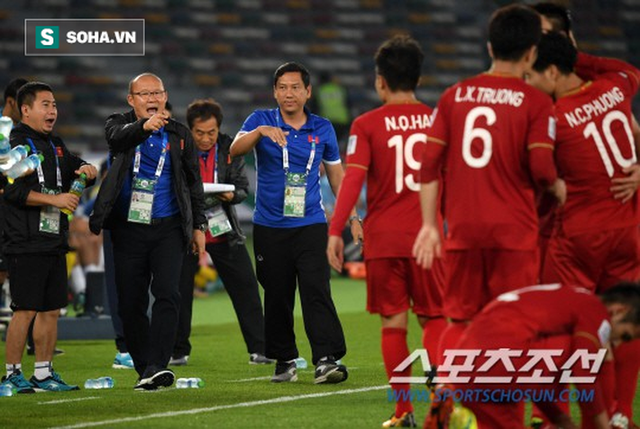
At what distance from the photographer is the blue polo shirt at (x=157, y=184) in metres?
8.27

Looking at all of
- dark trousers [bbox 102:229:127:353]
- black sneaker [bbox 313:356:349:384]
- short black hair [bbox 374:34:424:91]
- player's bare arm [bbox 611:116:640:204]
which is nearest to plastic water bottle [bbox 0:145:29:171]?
short black hair [bbox 374:34:424:91]

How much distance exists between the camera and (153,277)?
827 centimetres

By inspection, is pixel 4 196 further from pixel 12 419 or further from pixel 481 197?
pixel 481 197

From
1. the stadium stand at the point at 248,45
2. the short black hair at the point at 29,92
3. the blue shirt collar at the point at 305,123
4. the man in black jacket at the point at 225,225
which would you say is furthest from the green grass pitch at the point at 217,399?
the stadium stand at the point at 248,45

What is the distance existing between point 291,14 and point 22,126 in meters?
19.8

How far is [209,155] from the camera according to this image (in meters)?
10.5

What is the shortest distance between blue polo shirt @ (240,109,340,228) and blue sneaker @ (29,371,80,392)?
5.18ft

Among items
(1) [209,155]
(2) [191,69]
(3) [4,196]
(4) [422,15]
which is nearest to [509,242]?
(3) [4,196]

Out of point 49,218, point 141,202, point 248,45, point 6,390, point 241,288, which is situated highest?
point 248,45

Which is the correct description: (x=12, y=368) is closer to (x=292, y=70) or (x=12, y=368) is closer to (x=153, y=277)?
(x=153, y=277)

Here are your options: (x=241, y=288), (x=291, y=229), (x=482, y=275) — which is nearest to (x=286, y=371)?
(x=291, y=229)

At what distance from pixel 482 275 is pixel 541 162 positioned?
55 centimetres

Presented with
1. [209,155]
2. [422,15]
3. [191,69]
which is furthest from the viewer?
[422,15]

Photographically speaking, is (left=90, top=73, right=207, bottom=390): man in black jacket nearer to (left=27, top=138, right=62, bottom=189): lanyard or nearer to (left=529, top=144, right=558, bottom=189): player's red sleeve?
(left=27, top=138, right=62, bottom=189): lanyard
